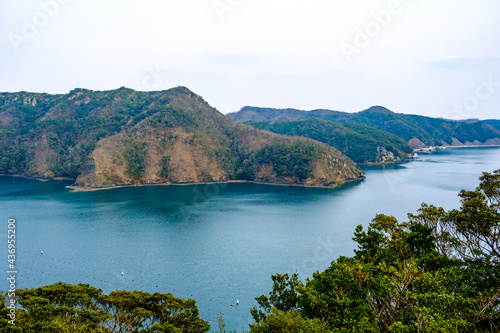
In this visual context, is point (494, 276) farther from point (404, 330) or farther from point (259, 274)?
point (259, 274)

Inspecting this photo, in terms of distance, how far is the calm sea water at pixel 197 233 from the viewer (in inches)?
1406

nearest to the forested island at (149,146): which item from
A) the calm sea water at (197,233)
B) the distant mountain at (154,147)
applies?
the distant mountain at (154,147)

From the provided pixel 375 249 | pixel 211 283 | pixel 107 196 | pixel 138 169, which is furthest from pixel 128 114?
pixel 375 249

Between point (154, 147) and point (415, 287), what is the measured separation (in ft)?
320

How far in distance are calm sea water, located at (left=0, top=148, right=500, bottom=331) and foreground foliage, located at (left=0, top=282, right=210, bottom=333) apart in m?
7.67

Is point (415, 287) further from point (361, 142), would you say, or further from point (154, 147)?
point (361, 142)

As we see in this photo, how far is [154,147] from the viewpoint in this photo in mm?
108500

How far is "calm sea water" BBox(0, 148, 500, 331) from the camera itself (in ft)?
117

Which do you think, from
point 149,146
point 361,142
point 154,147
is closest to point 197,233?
point 154,147

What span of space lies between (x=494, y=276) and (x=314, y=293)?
10.4 meters

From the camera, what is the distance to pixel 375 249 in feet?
89.3

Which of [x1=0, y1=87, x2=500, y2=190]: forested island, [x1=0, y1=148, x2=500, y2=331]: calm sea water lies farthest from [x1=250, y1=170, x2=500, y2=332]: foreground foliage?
[x1=0, y1=87, x2=500, y2=190]: forested island

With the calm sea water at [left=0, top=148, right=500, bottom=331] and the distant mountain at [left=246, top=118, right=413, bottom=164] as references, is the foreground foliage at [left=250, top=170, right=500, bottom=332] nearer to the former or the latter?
the calm sea water at [left=0, top=148, right=500, bottom=331]

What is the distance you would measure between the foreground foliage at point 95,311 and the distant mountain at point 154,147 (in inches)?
2941
